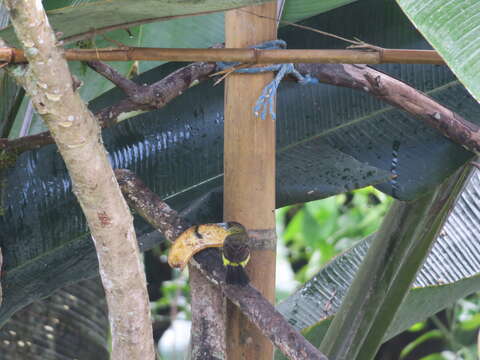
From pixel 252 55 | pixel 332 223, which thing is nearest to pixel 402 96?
pixel 252 55

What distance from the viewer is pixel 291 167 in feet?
3.53

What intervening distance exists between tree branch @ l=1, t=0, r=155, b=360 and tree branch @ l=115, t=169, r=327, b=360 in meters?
0.12

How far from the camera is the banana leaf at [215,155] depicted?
1.05 m

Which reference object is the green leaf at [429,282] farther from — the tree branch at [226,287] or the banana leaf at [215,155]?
the tree branch at [226,287]

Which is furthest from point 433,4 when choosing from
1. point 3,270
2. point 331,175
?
point 3,270

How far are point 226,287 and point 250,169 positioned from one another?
6.2 inches

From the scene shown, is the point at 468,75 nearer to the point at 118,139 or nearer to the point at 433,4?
the point at 433,4

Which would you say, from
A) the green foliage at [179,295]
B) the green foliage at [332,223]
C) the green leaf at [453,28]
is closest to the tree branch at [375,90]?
the green leaf at [453,28]

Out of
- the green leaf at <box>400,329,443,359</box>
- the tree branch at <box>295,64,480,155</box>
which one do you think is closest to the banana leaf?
the tree branch at <box>295,64,480,155</box>

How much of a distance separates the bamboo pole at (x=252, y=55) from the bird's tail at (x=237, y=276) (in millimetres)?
246

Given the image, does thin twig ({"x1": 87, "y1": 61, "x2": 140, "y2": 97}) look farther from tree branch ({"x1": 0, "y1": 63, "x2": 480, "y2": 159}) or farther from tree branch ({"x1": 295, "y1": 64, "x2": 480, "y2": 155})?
tree branch ({"x1": 295, "y1": 64, "x2": 480, "y2": 155})

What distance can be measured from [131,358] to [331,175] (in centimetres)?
48

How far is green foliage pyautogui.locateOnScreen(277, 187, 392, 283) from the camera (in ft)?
7.22

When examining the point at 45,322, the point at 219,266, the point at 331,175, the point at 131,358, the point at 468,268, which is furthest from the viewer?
the point at 45,322
